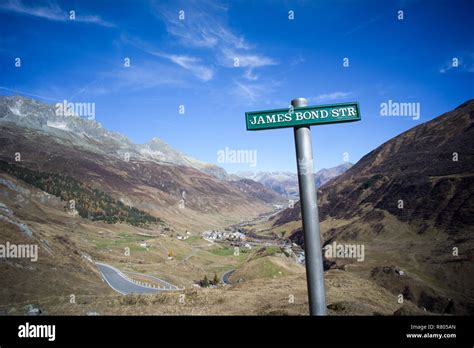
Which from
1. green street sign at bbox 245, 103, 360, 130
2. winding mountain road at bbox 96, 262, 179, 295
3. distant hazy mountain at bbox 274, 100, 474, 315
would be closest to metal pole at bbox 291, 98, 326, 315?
green street sign at bbox 245, 103, 360, 130

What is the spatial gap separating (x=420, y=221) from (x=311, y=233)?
11611cm

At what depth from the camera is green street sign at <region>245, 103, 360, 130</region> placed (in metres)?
6.52

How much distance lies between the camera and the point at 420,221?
10456 cm

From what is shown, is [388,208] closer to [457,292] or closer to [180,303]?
[457,292]

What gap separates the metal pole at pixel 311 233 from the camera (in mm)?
6234

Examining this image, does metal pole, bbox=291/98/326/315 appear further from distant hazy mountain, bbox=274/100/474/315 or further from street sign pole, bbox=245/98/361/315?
distant hazy mountain, bbox=274/100/474/315

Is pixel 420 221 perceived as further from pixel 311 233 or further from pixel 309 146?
pixel 311 233

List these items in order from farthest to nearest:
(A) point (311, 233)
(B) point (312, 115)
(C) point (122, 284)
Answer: (C) point (122, 284), (B) point (312, 115), (A) point (311, 233)

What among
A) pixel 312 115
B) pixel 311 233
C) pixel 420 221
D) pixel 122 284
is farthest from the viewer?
pixel 420 221

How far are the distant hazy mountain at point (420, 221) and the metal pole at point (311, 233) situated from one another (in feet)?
114

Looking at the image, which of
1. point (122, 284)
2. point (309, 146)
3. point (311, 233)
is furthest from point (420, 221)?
point (311, 233)

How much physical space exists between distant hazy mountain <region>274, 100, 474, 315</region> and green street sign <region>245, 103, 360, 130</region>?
35.5m

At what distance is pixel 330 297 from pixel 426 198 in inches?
4455

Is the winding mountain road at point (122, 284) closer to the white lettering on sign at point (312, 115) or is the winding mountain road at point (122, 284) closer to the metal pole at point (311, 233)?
the metal pole at point (311, 233)
